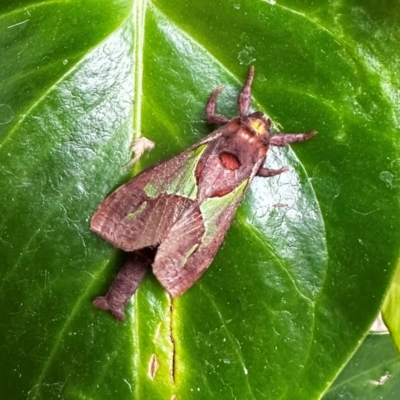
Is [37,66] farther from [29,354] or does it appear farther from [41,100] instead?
[29,354]

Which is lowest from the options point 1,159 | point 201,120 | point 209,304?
point 209,304

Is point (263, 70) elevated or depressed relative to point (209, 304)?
elevated

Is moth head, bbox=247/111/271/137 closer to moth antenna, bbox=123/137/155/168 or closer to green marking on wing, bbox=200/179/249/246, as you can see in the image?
green marking on wing, bbox=200/179/249/246

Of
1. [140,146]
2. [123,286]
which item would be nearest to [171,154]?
[140,146]

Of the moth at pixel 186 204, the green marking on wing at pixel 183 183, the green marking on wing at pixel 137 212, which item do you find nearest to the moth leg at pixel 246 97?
the moth at pixel 186 204

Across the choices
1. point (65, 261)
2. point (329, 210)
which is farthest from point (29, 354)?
point (329, 210)

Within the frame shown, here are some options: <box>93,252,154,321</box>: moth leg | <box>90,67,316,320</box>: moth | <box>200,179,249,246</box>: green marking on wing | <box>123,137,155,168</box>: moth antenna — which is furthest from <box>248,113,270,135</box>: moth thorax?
<box>93,252,154,321</box>: moth leg

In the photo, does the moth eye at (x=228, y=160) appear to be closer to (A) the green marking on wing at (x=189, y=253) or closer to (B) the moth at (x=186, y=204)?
(B) the moth at (x=186, y=204)
